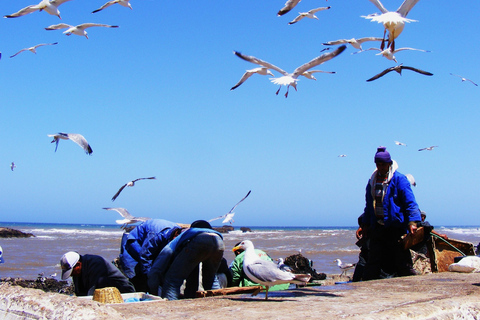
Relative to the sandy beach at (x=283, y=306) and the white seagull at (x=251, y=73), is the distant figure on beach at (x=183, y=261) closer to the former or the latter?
the sandy beach at (x=283, y=306)

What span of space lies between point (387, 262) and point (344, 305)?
2532mm

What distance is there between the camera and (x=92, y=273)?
17.1ft

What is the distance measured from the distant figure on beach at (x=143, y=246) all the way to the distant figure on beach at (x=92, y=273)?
13.4 inches

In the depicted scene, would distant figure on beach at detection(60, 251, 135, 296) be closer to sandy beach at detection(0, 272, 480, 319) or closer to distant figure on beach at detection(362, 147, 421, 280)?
sandy beach at detection(0, 272, 480, 319)

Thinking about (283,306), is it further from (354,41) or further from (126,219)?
(354,41)

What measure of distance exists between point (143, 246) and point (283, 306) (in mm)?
2423

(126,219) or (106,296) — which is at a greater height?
(126,219)

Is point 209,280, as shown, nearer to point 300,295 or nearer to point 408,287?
point 300,295

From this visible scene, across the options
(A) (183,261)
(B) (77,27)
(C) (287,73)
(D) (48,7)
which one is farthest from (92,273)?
(B) (77,27)

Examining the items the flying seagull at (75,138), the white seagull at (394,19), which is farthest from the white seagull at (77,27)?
the white seagull at (394,19)

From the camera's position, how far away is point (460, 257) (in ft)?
21.0

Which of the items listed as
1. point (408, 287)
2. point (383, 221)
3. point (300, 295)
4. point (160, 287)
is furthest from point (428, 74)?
point (160, 287)

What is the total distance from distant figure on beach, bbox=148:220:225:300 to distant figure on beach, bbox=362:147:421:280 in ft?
5.89

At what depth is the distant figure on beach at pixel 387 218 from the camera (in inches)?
215
